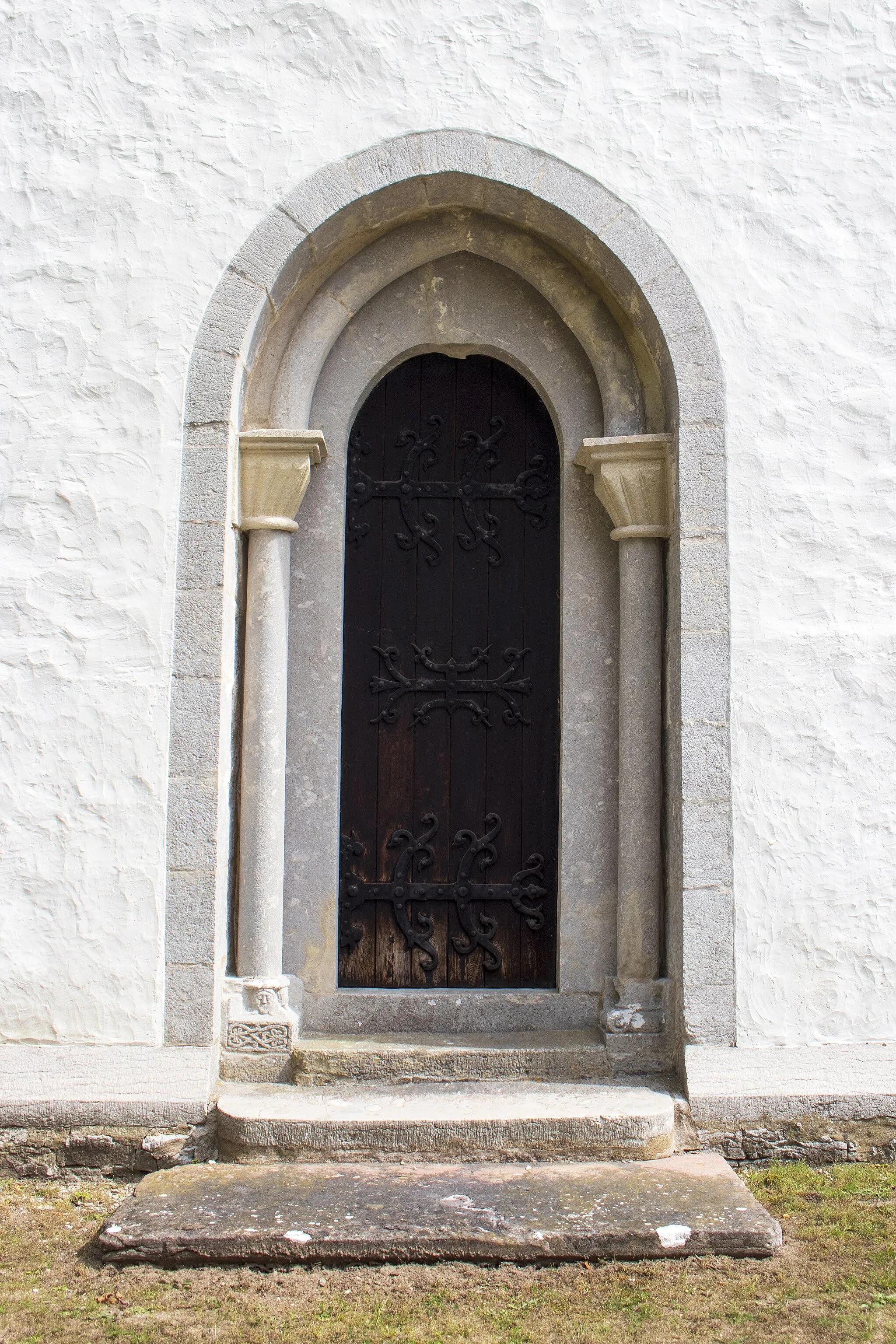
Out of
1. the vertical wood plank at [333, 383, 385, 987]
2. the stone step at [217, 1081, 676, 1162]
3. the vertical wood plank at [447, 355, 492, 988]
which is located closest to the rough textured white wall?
the stone step at [217, 1081, 676, 1162]

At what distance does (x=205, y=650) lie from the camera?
11.5 ft

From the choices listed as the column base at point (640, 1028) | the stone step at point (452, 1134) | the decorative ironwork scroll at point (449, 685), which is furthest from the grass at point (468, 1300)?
the decorative ironwork scroll at point (449, 685)

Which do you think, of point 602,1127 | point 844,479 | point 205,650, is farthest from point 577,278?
point 602,1127

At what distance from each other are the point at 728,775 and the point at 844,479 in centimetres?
100

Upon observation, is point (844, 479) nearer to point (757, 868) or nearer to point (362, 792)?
point (757, 868)

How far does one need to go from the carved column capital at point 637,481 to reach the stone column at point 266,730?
0.95m

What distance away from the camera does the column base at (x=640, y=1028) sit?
358 centimetres

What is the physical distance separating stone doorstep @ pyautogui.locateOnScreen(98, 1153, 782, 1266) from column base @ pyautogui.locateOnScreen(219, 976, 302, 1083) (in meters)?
0.43

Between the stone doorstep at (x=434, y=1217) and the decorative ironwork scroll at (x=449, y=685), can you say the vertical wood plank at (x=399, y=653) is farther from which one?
the stone doorstep at (x=434, y=1217)

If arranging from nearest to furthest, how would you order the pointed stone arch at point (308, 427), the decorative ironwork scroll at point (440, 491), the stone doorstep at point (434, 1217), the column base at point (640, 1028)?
the stone doorstep at point (434, 1217)
the pointed stone arch at point (308, 427)
the column base at point (640, 1028)
the decorative ironwork scroll at point (440, 491)

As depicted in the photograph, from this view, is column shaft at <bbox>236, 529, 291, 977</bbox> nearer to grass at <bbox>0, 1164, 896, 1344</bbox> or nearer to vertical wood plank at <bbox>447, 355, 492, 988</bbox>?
vertical wood plank at <bbox>447, 355, 492, 988</bbox>

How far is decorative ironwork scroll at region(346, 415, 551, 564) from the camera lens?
4031 millimetres

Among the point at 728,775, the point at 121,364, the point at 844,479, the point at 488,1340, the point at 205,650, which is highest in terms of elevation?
the point at 121,364

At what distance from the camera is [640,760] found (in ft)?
12.4
